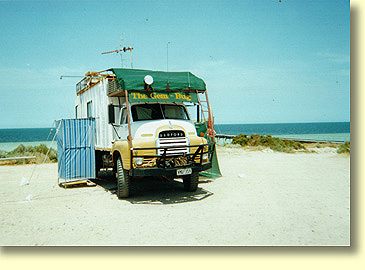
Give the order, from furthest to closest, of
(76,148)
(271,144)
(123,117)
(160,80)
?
(271,144)
(76,148)
(123,117)
(160,80)

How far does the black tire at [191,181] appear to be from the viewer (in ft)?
28.0

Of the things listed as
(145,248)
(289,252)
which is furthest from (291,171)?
(145,248)

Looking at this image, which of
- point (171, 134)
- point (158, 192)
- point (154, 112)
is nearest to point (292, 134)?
point (158, 192)

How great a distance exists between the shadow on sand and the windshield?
1.82 meters

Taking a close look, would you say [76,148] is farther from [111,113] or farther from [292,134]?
[292,134]

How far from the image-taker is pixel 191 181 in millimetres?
8594

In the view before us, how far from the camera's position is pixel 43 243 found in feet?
17.6

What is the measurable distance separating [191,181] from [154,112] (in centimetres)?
185

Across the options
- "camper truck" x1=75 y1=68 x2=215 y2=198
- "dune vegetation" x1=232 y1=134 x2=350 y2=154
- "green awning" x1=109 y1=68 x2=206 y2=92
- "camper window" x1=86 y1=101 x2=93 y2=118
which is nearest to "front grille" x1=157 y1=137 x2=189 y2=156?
"camper truck" x1=75 y1=68 x2=215 y2=198

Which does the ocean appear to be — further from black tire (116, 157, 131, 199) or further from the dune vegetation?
black tire (116, 157, 131, 199)

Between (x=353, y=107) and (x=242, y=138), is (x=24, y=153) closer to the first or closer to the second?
(x=242, y=138)

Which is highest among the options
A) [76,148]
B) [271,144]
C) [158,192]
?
[76,148]

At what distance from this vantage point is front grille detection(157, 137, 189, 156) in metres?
7.56

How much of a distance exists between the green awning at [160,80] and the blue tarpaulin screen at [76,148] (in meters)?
2.43
